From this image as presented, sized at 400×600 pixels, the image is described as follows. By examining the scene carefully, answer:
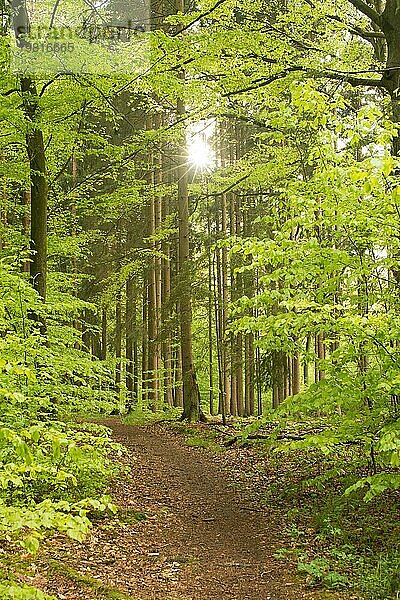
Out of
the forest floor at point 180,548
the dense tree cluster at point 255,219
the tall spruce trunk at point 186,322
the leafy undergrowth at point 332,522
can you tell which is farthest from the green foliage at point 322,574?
the tall spruce trunk at point 186,322

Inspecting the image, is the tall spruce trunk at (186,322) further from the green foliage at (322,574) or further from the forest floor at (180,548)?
the green foliage at (322,574)

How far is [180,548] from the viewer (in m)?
6.98

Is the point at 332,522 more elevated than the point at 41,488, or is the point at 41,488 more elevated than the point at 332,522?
the point at 41,488

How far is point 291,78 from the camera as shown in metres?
10.0

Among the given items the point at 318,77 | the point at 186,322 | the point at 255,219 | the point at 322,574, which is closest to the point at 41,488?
the point at 322,574

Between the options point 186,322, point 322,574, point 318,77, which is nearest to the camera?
point 322,574

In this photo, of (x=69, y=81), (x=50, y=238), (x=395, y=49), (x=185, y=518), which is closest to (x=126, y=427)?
(x=50, y=238)

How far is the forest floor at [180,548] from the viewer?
5.54m

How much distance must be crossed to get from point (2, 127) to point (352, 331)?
7.68 m

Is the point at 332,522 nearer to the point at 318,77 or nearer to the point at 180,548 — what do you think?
the point at 180,548

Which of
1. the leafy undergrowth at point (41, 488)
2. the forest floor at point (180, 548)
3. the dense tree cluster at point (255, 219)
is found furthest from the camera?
the dense tree cluster at point (255, 219)

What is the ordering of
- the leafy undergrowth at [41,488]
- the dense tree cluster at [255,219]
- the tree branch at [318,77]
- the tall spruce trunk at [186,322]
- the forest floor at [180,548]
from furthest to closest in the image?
the tall spruce trunk at [186,322], the tree branch at [318,77], the dense tree cluster at [255,219], the forest floor at [180,548], the leafy undergrowth at [41,488]

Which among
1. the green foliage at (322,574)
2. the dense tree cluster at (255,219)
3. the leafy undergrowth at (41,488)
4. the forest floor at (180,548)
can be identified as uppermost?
the dense tree cluster at (255,219)

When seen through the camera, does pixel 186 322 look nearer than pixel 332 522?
No
